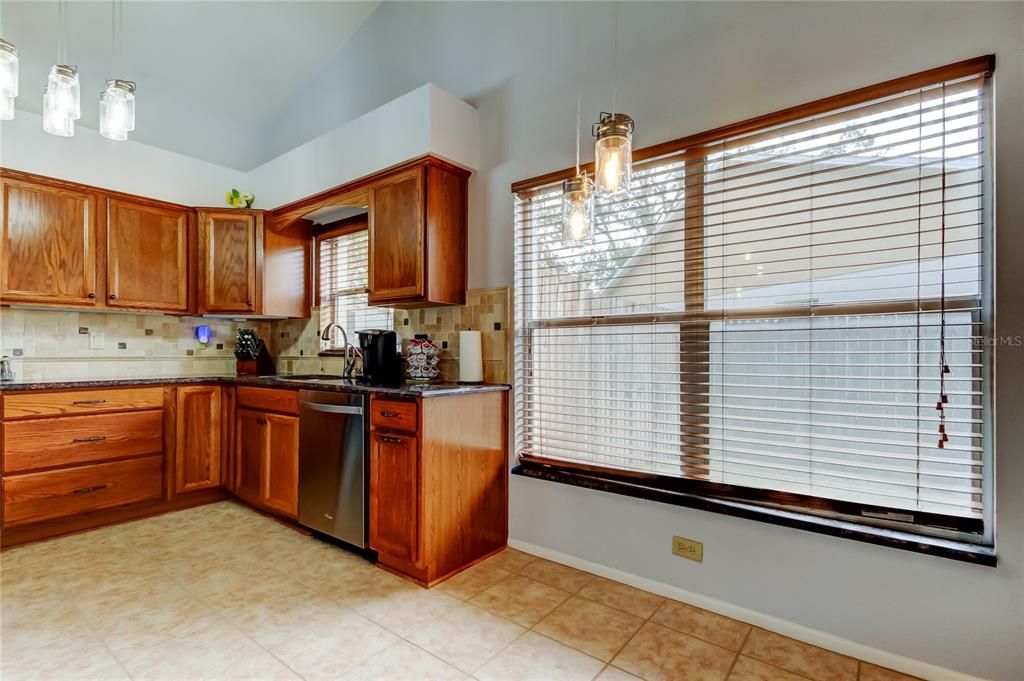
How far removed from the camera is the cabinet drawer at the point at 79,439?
284 cm

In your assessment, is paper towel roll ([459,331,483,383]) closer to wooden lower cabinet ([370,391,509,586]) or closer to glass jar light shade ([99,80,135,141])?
wooden lower cabinet ([370,391,509,586])

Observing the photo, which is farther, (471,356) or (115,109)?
(471,356)

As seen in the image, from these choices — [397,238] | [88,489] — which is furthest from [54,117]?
[88,489]

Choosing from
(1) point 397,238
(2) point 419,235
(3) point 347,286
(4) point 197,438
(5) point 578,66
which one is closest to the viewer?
(5) point 578,66

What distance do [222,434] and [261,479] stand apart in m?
0.64

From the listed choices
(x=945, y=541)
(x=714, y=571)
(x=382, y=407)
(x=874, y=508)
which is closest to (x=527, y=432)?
(x=382, y=407)

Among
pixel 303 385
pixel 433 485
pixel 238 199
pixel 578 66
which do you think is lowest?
pixel 433 485

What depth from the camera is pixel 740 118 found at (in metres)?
2.11

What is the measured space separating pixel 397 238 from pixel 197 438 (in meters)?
2.13

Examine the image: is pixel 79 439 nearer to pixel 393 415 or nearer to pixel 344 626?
pixel 393 415

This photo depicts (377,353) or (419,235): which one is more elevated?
(419,235)

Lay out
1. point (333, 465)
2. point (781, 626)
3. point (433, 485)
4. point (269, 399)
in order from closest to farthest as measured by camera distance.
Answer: point (781, 626), point (433, 485), point (333, 465), point (269, 399)

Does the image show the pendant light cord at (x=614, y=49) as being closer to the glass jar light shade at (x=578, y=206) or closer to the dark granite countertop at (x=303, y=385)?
the glass jar light shade at (x=578, y=206)

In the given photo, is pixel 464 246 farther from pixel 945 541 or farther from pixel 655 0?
A: pixel 945 541
